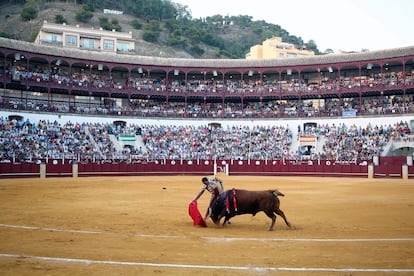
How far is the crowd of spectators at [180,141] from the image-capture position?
37.3 m

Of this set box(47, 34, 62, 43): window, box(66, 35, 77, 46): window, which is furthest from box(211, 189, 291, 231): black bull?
box(47, 34, 62, 43): window

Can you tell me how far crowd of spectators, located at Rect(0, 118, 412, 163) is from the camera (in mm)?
37312

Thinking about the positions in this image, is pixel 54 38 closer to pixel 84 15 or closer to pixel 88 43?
pixel 88 43

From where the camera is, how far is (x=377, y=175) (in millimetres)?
35688

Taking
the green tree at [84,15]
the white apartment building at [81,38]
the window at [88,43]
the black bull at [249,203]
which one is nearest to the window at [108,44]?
the white apartment building at [81,38]

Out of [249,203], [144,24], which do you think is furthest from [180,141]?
[144,24]

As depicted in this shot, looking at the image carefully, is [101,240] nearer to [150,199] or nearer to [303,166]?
[150,199]

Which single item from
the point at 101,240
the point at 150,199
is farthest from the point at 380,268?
the point at 150,199

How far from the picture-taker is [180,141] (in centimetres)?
4525

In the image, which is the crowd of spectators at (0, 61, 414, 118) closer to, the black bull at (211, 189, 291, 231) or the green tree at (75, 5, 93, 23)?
the black bull at (211, 189, 291, 231)

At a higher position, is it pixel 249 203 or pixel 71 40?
pixel 71 40

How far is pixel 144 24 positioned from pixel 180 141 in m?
75.2

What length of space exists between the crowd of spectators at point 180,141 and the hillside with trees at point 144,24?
4742cm

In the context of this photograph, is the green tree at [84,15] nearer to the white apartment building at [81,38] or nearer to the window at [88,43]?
the white apartment building at [81,38]
